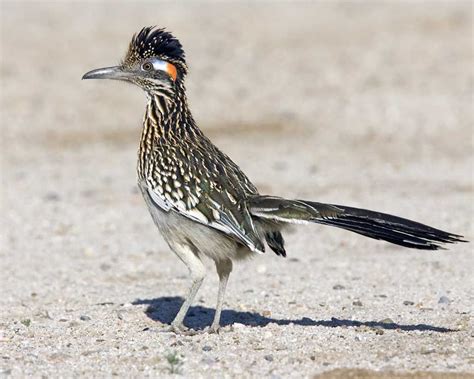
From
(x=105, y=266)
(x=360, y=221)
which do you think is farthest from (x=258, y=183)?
(x=360, y=221)

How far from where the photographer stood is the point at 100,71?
9.89m

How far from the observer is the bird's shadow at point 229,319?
30.0 feet

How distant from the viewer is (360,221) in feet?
28.0

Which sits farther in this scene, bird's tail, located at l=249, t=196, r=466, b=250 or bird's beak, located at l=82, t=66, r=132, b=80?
bird's beak, located at l=82, t=66, r=132, b=80

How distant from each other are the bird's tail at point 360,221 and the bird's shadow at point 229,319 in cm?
90

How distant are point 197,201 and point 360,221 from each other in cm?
135

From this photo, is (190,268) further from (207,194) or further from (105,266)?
(105,266)

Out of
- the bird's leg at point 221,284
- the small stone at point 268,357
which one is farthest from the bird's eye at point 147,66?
the small stone at point 268,357

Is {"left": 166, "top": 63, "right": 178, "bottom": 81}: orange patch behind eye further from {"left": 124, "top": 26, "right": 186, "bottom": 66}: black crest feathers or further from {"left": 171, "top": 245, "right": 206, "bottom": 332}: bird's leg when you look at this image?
{"left": 171, "top": 245, "right": 206, "bottom": 332}: bird's leg

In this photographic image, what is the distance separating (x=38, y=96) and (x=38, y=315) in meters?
13.6

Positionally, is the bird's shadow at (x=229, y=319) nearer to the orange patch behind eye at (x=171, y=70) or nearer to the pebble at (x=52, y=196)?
the orange patch behind eye at (x=171, y=70)

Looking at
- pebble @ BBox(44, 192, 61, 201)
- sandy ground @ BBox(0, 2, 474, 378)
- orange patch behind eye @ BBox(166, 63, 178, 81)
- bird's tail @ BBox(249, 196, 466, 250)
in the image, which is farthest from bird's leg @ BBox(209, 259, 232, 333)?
pebble @ BBox(44, 192, 61, 201)

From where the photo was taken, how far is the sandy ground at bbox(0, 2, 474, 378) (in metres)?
8.49

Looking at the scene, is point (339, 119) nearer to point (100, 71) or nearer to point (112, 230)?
point (112, 230)
